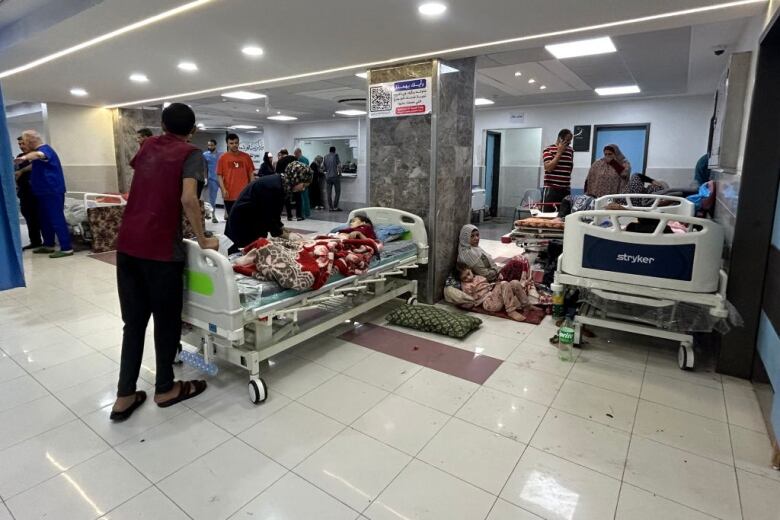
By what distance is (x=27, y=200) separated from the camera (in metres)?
6.04

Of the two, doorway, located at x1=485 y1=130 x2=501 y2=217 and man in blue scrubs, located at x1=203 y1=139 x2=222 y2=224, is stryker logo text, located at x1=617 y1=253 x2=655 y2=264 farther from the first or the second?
doorway, located at x1=485 y1=130 x2=501 y2=217

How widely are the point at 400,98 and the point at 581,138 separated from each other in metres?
6.02

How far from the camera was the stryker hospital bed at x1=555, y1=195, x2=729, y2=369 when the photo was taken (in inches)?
105

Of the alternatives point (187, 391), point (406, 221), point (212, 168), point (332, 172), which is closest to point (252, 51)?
point (406, 221)

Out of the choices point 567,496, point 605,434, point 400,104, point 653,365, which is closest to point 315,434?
point 567,496

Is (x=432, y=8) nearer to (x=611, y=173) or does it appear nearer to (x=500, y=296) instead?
(x=500, y=296)

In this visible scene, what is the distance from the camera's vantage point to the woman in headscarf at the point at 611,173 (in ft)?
16.1

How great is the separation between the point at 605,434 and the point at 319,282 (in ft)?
5.74

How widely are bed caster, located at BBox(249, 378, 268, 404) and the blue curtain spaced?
1.59 m

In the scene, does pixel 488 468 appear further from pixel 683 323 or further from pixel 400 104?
pixel 400 104

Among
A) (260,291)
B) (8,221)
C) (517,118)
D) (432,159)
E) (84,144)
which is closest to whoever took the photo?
(260,291)

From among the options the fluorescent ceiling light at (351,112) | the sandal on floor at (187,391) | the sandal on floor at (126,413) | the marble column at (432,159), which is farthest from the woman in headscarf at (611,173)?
the fluorescent ceiling light at (351,112)

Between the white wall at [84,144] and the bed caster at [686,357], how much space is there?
29.7 feet

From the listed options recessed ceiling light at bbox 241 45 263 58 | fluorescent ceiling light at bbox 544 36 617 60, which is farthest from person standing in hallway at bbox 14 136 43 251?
fluorescent ceiling light at bbox 544 36 617 60
